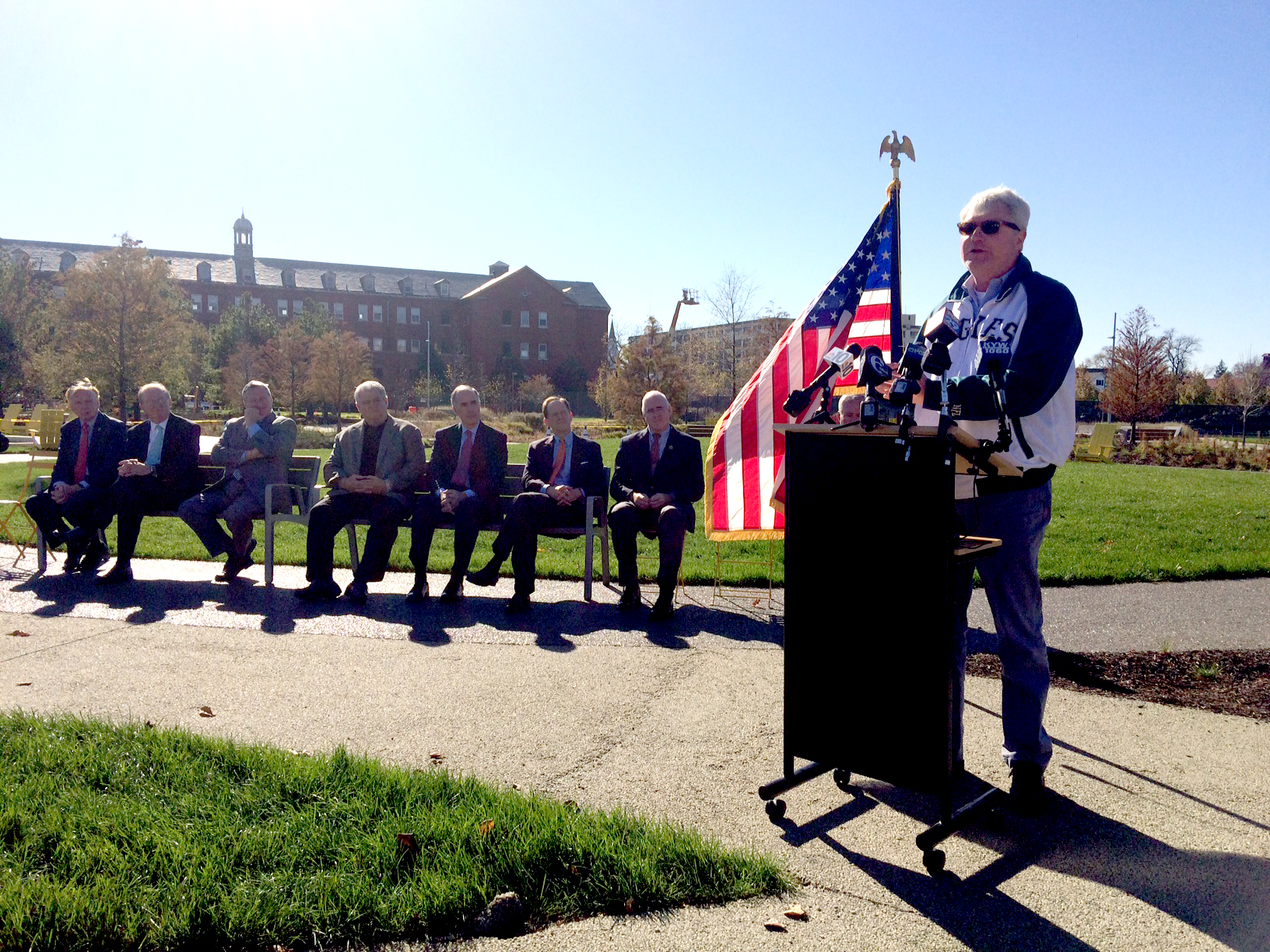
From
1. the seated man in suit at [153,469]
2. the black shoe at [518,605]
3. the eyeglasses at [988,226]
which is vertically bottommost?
the black shoe at [518,605]

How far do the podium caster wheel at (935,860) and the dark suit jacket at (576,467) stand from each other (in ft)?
18.5

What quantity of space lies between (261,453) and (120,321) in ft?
113

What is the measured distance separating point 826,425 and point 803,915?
169cm

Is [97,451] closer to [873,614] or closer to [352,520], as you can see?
[352,520]

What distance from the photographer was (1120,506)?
48.1 ft

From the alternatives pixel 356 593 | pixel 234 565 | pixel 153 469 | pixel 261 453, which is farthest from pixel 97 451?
pixel 356 593

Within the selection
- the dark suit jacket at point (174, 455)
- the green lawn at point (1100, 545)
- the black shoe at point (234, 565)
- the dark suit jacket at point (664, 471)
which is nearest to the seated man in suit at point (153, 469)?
the dark suit jacket at point (174, 455)

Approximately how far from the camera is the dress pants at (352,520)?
8258 millimetres

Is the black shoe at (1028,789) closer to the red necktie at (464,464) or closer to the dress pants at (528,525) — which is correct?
the dress pants at (528,525)

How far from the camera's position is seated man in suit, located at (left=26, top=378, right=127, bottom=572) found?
368 inches

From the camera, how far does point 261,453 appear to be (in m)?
9.34

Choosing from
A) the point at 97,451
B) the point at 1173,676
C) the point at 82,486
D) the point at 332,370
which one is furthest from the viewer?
the point at 332,370

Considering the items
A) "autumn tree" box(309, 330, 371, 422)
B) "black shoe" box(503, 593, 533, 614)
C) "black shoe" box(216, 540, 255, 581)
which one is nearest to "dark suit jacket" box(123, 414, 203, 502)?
"black shoe" box(216, 540, 255, 581)

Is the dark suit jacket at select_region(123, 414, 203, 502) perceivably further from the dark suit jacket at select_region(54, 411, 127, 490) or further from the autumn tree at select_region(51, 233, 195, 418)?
the autumn tree at select_region(51, 233, 195, 418)
